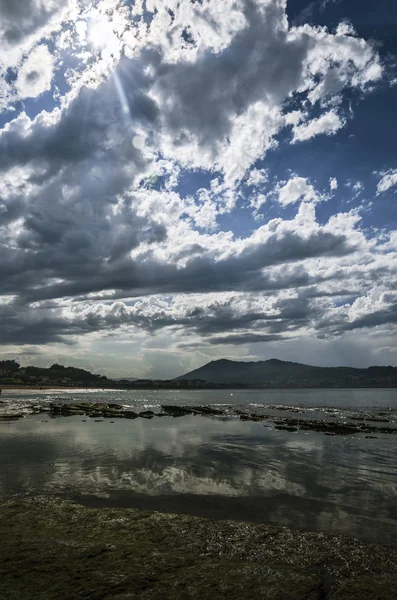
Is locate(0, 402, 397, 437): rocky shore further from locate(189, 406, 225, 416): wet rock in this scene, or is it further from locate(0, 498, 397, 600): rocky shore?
locate(0, 498, 397, 600): rocky shore

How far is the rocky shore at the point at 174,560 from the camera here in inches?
Answer: 281

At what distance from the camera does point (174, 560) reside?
848 centimetres

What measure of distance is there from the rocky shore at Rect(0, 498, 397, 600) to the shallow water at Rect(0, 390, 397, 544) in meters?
2.24

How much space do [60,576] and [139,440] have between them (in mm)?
25334

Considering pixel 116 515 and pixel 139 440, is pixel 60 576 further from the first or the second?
pixel 139 440

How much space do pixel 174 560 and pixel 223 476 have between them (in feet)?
37.3

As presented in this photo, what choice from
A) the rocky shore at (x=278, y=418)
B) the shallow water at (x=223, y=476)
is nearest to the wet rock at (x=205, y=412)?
the rocky shore at (x=278, y=418)

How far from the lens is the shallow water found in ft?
44.8

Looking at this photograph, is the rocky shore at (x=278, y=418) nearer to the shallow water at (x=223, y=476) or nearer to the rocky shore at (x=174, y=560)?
the shallow water at (x=223, y=476)

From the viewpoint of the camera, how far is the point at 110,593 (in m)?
6.89

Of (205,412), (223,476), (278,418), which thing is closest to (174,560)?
(223,476)

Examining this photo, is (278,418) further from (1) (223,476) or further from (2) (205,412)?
(1) (223,476)

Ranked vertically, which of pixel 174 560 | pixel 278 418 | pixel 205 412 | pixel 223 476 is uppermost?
pixel 174 560

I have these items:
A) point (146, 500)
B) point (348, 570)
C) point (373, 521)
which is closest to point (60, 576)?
point (348, 570)
